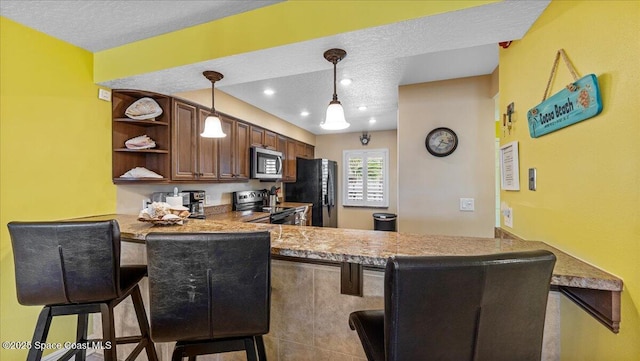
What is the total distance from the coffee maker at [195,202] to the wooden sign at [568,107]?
2.95 metres

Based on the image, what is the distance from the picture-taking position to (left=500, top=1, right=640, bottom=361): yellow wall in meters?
0.73

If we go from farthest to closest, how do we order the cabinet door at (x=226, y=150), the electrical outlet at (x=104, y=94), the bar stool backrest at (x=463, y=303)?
the cabinet door at (x=226, y=150) < the electrical outlet at (x=104, y=94) < the bar stool backrest at (x=463, y=303)

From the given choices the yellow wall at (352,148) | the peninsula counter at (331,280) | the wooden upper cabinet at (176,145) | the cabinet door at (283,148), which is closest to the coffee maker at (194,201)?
the wooden upper cabinet at (176,145)

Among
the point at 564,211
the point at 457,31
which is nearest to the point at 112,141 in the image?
the point at 457,31

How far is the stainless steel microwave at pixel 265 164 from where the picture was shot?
361cm

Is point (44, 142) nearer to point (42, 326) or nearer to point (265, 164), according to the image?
point (42, 326)

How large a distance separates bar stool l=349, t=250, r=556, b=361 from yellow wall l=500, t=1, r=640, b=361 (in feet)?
1.05

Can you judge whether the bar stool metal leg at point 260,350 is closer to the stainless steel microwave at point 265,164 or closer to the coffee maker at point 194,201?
the coffee maker at point 194,201

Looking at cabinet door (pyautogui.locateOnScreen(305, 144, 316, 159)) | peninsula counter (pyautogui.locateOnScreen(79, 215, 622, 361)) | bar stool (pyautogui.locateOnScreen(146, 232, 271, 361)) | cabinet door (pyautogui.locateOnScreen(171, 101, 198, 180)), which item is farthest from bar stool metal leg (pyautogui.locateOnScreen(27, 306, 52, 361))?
cabinet door (pyautogui.locateOnScreen(305, 144, 316, 159))

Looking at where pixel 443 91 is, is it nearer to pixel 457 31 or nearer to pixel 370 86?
pixel 370 86

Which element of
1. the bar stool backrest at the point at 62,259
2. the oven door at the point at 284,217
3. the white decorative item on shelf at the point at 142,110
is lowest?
the oven door at the point at 284,217

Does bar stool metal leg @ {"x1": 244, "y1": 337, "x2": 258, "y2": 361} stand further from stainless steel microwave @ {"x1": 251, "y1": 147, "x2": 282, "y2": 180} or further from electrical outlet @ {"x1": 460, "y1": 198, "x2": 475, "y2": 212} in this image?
stainless steel microwave @ {"x1": 251, "y1": 147, "x2": 282, "y2": 180}

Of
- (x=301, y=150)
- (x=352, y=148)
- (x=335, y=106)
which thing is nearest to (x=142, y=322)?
(x=335, y=106)

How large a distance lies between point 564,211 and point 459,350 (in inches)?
31.2
